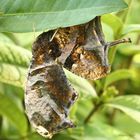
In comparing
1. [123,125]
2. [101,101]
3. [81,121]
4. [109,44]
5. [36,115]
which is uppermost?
[109,44]

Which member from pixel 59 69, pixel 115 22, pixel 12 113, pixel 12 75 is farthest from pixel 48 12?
pixel 12 113

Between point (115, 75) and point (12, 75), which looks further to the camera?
point (115, 75)

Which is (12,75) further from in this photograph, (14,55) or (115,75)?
(115,75)

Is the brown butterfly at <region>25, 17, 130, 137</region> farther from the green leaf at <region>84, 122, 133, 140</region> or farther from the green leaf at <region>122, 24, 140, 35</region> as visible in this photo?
the green leaf at <region>84, 122, 133, 140</region>

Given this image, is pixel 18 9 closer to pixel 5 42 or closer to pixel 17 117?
pixel 5 42

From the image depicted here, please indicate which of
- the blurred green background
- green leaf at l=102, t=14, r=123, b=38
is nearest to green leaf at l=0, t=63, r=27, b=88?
the blurred green background

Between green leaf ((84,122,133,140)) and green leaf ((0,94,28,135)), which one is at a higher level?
green leaf ((0,94,28,135))

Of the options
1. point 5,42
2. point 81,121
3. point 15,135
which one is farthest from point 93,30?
point 15,135
